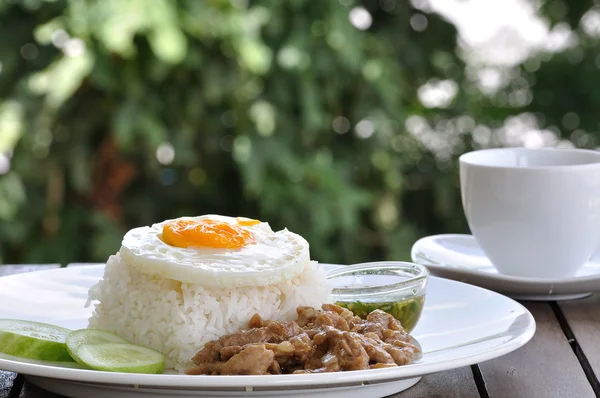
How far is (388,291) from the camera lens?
4.61 feet

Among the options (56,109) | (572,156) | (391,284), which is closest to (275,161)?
(56,109)

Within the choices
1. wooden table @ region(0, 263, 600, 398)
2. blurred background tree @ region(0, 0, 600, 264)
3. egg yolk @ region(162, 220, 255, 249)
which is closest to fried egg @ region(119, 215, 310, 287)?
egg yolk @ region(162, 220, 255, 249)

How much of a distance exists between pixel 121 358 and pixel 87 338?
0.25ft

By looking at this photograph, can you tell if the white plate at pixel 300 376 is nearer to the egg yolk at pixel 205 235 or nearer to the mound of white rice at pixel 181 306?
the mound of white rice at pixel 181 306

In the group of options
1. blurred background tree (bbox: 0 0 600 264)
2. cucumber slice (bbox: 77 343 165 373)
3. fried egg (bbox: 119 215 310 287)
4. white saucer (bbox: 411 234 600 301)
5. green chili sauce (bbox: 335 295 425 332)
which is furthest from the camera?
blurred background tree (bbox: 0 0 600 264)

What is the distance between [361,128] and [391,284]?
2339 mm

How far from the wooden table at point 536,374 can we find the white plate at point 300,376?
0.13 ft

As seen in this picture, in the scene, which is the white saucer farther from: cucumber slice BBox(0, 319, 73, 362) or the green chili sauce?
cucumber slice BBox(0, 319, 73, 362)

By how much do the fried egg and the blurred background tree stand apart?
5.19 ft

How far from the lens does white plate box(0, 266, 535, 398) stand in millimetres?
983

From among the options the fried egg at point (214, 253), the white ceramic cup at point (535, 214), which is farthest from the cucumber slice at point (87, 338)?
the white ceramic cup at point (535, 214)

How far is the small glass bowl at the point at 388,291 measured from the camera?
1395 millimetres

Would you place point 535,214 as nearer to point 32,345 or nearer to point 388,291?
point 388,291

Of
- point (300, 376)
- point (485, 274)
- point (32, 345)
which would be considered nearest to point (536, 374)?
point (485, 274)
